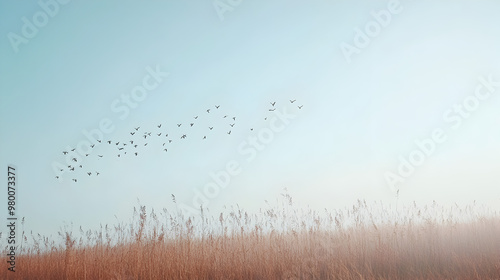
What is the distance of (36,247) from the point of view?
9.49 meters

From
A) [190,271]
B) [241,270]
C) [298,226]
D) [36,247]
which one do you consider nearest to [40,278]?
[36,247]

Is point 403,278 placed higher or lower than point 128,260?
lower

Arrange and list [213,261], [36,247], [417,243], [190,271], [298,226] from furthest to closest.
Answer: [36,247], [298,226], [417,243], [213,261], [190,271]

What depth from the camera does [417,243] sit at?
828cm

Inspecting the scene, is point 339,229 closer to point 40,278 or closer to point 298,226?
point 298,226

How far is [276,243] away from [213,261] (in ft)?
4.40

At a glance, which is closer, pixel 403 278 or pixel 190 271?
pixel 403 278

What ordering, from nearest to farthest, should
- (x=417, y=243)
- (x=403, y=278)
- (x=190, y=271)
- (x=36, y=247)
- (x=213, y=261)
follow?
(x=403, y=278)
(x=190, y=271)
(x=213, y=261)
(x=417, y=243)
(x=36, y=247)

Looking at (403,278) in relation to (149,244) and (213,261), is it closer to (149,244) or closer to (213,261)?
(213,261)

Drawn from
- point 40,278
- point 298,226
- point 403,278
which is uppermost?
point 298,226

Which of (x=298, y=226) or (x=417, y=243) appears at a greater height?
(x=298, y=226)

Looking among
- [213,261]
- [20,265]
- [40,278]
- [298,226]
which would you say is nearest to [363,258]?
[298,226]

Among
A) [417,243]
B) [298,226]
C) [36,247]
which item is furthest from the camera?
[36,247]

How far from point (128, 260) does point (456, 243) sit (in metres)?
7.08
